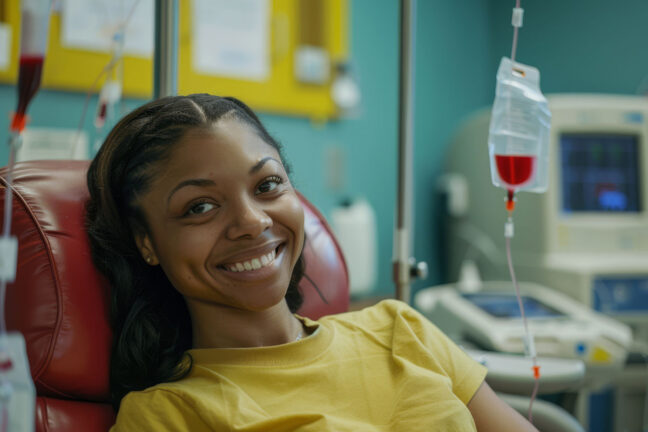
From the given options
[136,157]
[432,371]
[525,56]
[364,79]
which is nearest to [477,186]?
[364,79]

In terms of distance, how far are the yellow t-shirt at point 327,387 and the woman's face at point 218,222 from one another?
9cm

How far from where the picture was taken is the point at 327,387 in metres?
0.88

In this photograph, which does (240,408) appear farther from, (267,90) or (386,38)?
(386,38)

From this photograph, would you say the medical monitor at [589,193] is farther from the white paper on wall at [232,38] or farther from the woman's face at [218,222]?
the woman's face at [218,222]

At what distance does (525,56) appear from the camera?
2924 mm

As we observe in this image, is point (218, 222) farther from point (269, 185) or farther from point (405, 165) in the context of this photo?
point (405, 165)

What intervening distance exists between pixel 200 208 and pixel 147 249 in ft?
0.39

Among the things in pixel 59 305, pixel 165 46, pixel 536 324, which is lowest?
pixel 536 324

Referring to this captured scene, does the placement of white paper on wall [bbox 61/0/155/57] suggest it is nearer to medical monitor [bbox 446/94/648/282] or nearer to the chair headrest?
the chair headrest

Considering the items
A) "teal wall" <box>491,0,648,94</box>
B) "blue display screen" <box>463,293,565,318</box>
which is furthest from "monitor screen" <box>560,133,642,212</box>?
"teal wall" <box>491,0,648,94</box>

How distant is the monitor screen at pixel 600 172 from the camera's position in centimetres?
213

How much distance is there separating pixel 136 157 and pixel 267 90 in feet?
4.87

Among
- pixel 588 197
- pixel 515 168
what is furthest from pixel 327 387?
pixel 588 197

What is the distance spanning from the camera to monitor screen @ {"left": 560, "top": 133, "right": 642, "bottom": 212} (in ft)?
7.00
